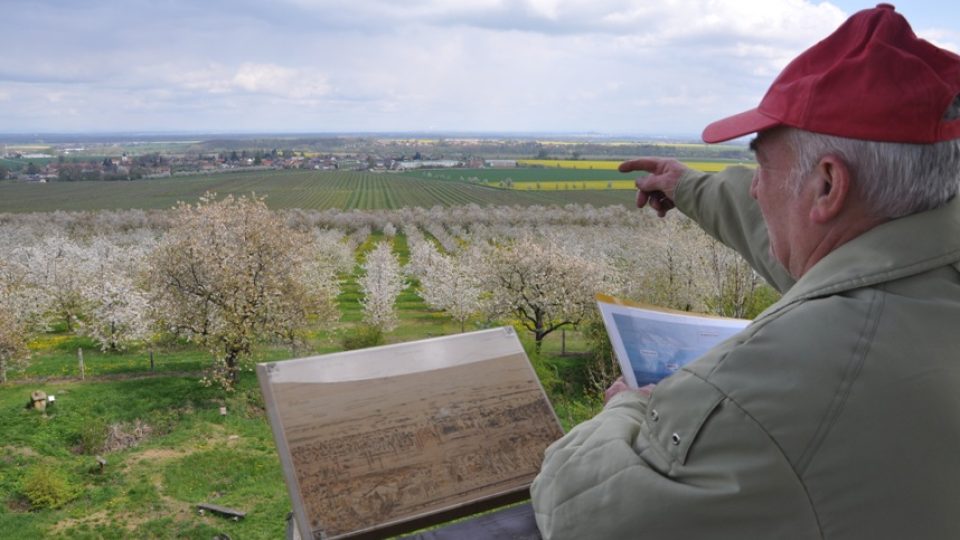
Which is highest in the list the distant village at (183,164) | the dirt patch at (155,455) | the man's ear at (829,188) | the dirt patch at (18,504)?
the man's ear at (829,188)

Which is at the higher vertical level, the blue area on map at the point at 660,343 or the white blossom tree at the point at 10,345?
the blue area on map at the point at 660,343

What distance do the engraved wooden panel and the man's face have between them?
58.7 inches

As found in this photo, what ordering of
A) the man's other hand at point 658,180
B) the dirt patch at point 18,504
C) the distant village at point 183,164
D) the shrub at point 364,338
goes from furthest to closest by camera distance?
1. the distant village at point 183,164
2. the shrub at point 364,338
3. the dirt patch at point 18,504
4. the man's other hand at point 658,180

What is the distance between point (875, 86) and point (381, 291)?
40.4 metres

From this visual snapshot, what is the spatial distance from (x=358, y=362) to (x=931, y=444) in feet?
6.96

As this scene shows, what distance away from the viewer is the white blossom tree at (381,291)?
1475 inches

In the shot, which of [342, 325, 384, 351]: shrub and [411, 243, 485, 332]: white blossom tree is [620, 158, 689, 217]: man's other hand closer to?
[342, 325, 384, 351]: shrub

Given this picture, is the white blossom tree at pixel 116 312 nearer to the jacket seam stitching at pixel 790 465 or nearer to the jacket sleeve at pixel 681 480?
the jacket sleeve at pixel 681 480

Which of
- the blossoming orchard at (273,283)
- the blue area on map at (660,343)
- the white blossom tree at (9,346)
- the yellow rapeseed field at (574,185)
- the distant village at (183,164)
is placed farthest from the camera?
the distant village at (183,164)

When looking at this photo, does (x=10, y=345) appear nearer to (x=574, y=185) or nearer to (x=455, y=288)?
(x=455, y=288)

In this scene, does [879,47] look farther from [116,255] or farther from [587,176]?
[587,176]

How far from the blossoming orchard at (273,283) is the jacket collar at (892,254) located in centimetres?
2638

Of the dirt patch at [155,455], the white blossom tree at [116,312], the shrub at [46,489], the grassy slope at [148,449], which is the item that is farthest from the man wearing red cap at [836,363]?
the white blossom tree at [116,312]

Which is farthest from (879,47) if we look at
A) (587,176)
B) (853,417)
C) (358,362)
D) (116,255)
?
(587,176)
